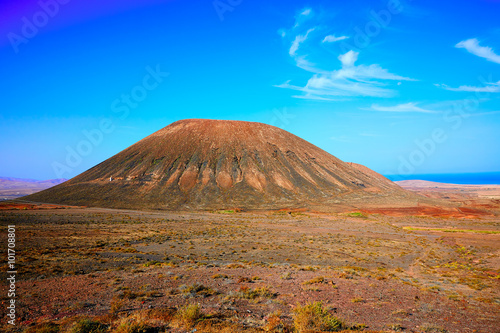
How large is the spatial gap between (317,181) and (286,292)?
7212cm

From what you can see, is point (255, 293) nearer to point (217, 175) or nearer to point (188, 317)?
point (188, 317)

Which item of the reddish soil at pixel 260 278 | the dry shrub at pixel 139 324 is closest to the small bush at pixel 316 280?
the reddish soil at pixel 260 278

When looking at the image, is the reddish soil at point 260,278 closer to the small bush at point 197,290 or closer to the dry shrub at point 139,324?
the small bush at point 197,290

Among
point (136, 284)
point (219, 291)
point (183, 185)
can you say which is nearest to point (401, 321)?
point (219, 291)

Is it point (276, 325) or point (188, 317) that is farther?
point (188, 317)

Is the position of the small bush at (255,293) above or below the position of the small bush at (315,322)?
below

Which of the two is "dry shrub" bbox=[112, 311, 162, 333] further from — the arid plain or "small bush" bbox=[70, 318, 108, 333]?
"small bush" bbox=[70, 318, 108, 333]

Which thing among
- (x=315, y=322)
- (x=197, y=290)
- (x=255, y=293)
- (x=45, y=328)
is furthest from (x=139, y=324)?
(x=315, y=322)

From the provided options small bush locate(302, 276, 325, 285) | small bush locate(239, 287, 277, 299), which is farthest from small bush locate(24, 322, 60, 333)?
small bush locate(302, 276, 325, 285)

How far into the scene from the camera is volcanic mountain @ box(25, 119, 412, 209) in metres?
68.1

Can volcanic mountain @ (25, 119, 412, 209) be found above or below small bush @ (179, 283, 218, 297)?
above

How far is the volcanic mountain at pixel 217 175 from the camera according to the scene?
68125 millimetres

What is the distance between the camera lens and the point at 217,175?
77875 mm

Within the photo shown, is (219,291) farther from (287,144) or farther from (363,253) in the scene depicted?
(287,144)
